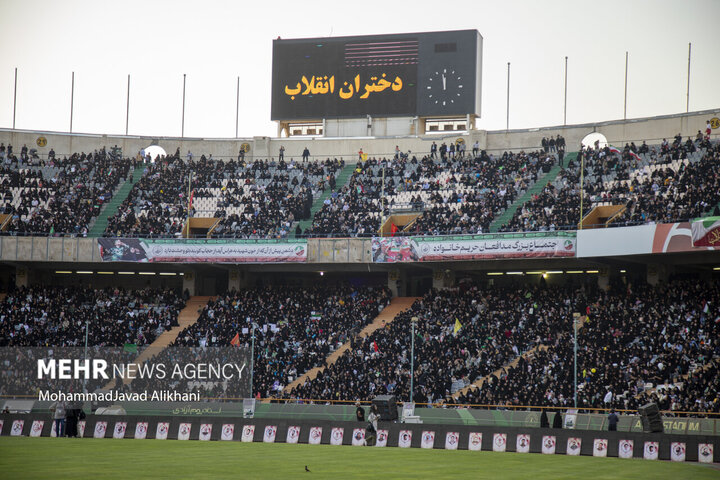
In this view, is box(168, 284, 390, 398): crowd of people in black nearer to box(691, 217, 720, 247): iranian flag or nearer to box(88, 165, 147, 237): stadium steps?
box(88, 165, 147, 237): stadium steps

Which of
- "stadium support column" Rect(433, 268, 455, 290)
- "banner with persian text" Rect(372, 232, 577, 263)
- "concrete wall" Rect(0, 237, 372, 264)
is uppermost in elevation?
"banner with persian text" Rect(372, 232, 577, 263)

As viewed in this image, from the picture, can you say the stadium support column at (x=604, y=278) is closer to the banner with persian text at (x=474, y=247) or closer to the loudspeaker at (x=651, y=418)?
the banner with persian text at (x=474, y=247)

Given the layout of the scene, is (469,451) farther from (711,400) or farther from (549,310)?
(549,310)

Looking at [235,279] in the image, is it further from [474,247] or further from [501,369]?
[501,369]

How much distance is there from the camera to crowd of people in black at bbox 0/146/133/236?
54781 mm

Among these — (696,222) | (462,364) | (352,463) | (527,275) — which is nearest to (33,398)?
(462,364)

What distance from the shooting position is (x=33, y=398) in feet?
141

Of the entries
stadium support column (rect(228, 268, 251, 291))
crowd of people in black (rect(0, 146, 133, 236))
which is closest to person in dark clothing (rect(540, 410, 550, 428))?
stadium support column (rect(228, 268, 251, 291))

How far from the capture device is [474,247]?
47844mm

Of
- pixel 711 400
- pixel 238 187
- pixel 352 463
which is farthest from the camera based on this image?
pixel 238 187

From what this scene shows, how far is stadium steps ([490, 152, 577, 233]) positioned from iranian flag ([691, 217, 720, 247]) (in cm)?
1198

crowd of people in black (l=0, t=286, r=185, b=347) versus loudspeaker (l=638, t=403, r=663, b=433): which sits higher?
crowd of people in black (l=0, t=286, r=185, b=347)

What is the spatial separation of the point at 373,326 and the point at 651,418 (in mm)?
20983

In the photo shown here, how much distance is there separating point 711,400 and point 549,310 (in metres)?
10.6
